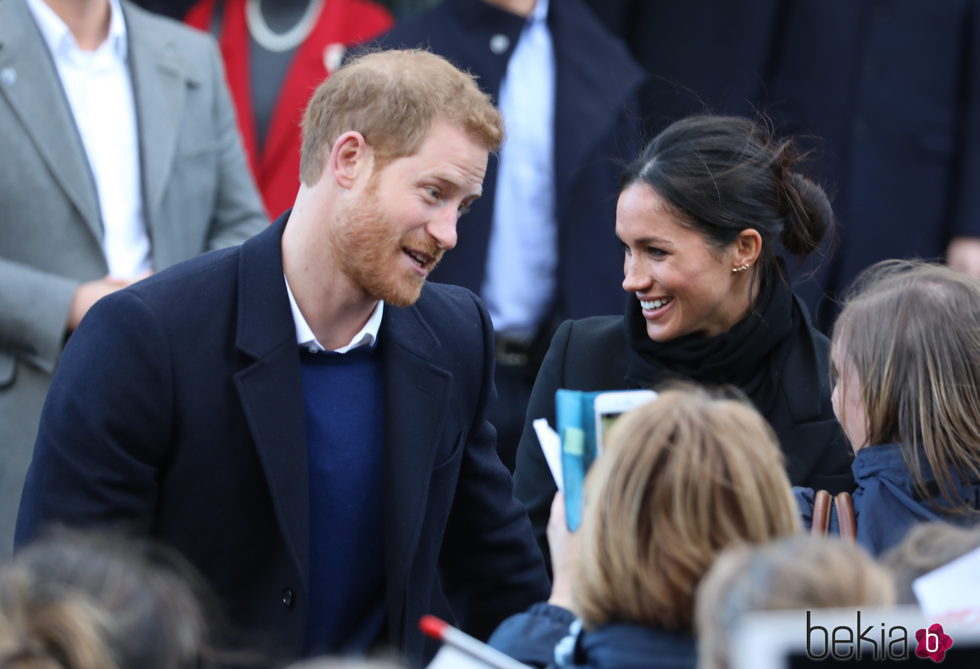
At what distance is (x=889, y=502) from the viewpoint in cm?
283

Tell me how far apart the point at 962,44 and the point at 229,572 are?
362cm

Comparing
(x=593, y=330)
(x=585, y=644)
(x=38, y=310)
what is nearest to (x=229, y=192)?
(x=38, y=310)

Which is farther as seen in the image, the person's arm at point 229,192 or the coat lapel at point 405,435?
the person's arm at point 229,192

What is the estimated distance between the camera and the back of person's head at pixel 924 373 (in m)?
2.82

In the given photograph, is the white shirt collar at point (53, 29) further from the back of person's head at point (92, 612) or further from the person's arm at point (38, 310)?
the back of person's head at point (92, 612)

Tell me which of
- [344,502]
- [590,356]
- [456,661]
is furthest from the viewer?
[590,356]

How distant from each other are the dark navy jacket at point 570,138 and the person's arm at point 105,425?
2057 millimetres

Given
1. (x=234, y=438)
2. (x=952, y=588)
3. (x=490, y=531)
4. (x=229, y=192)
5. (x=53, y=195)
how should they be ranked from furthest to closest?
1. (x=229, y=192)
2. (x=53, y=195)
3. (x=490, y=531)
4. (x=234, y=438)
5. (x=952, y=588)

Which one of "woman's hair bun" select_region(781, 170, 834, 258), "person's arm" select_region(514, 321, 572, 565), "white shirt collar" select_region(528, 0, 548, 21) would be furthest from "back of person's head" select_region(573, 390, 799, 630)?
"white shirt collar" select_region(528, 0, 548, 21)

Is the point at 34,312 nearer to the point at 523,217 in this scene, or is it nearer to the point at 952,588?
the point at 523,217

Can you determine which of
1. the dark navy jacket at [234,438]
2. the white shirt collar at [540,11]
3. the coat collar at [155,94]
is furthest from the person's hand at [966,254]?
the dark navy jacket at [234,438]

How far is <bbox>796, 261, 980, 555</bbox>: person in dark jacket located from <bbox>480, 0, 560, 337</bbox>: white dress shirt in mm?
1921

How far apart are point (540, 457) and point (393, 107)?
39.0 inches

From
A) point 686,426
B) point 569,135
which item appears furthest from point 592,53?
point 686,426
